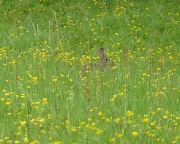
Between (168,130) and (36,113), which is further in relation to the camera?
(36,113)

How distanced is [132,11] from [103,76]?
14.3ft

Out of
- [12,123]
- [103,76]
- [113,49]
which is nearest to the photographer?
[12,123]

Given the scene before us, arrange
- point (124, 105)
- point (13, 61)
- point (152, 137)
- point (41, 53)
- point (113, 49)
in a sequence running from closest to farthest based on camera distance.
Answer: point (152, 137) < point (124, 105) < point (13, 61) < point (41, 53) < point (113, 49)

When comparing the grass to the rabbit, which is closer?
the grass

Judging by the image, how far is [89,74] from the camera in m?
6.71

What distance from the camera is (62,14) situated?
10.8 m

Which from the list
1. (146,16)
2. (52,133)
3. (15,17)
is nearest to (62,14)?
(15,17)

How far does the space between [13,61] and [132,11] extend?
161 inches

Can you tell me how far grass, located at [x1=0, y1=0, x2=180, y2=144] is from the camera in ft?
14.7

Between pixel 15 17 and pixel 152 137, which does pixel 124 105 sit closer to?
pixel 152 137

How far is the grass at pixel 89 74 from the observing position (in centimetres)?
448

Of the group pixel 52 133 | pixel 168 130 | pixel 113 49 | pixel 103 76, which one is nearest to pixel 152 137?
pixel 168 130

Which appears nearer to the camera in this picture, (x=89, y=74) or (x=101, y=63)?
(x=89, y=74)

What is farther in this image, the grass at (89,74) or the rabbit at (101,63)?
the rabbit at (101,63)
